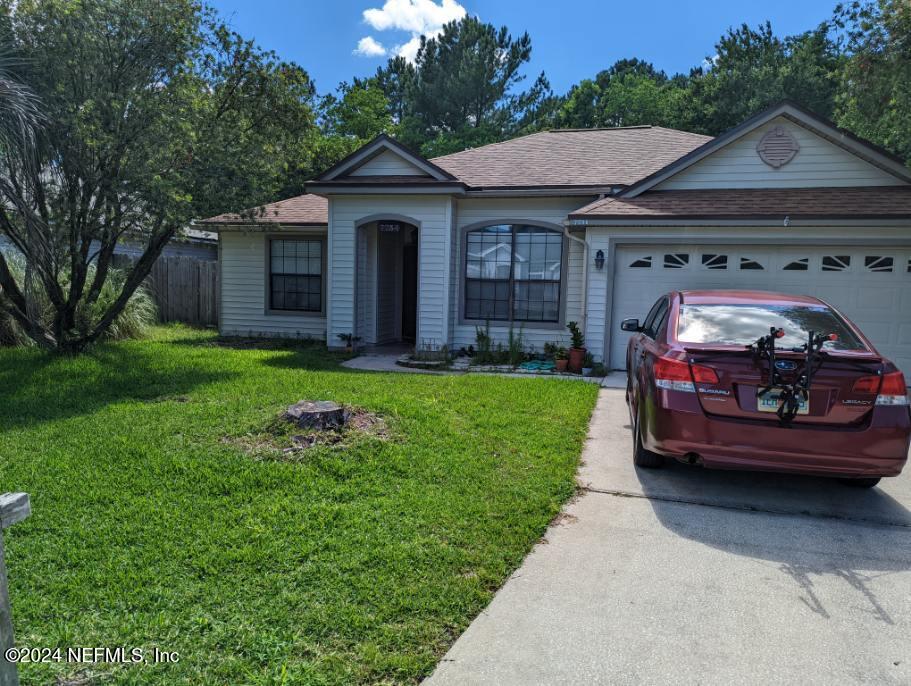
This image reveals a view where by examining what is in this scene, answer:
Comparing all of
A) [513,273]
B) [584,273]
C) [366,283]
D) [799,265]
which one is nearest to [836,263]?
[799,265]

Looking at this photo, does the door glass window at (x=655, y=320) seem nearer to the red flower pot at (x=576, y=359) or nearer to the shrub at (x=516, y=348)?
the red flower pot at (x=576, y=359)

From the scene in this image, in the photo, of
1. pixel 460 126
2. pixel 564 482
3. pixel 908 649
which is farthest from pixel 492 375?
pixel 460 126

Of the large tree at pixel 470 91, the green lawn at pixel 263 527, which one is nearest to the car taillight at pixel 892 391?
the green lawn at pixel 263 527

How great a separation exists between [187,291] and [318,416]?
1291cm

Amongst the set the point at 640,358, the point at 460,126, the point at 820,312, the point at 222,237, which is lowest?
the point at 640,358

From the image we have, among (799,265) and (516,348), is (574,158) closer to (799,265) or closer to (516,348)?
(516,348)

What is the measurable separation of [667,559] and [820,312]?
279cm

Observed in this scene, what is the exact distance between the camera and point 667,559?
3715 mm

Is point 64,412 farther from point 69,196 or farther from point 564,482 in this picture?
point 564,482

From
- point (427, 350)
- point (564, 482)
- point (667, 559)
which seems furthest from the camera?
point (427, 350)

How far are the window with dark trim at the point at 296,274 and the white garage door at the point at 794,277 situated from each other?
6.81 m

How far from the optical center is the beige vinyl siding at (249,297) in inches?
555

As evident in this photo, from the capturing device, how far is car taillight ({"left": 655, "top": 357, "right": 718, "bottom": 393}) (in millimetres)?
4422

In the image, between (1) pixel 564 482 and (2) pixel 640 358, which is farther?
(2) pixel 640 358
